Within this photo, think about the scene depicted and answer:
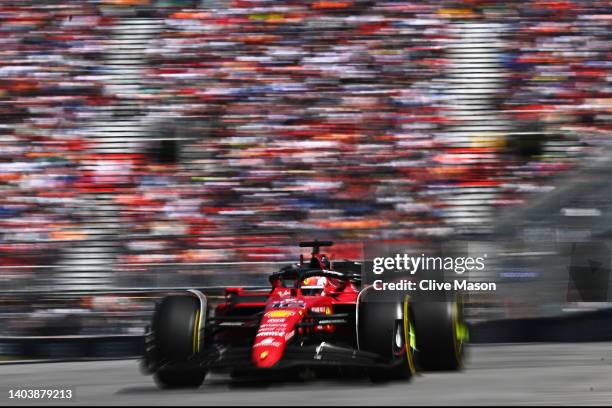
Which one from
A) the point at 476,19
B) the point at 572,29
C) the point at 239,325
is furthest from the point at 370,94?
the point at 239,325

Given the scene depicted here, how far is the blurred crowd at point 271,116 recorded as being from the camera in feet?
46.7

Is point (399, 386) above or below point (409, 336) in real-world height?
below

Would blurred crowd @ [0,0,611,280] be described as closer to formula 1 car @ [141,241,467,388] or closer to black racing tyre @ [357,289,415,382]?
formula 1 car @ [141,241,467,388]

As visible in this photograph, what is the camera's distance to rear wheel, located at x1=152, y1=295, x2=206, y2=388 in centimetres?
842

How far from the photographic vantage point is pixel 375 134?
14953 millimetres

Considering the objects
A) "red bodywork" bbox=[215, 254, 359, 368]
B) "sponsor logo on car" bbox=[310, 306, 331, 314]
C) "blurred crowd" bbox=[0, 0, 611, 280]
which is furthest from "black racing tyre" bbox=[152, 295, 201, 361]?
"blurred crowd" bbox=[0, 0, 611, 280]

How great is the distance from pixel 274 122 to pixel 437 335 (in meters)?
6.79

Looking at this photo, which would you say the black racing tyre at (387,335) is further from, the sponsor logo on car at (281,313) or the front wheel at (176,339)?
the front wheel at (176,339)

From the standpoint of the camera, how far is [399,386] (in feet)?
26.3

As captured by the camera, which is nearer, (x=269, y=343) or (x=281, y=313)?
(x=269, y=343)

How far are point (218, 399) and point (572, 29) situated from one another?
1002cm

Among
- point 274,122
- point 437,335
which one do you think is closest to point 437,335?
point 437,335

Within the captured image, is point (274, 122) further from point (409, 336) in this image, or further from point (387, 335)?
point (387, 335)

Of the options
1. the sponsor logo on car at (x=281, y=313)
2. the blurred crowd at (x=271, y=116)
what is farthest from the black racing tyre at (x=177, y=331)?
the blurred crowd at (x=271, y=116)
